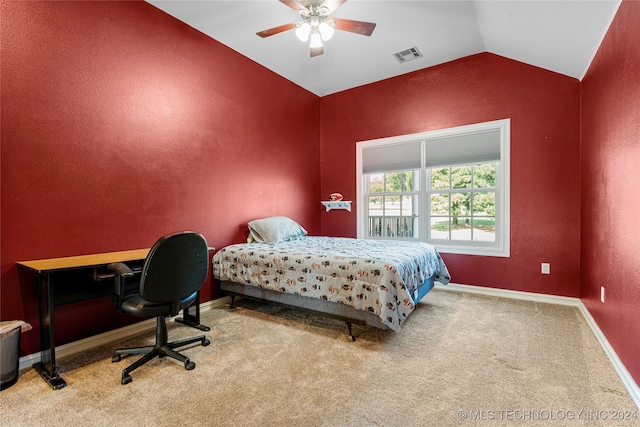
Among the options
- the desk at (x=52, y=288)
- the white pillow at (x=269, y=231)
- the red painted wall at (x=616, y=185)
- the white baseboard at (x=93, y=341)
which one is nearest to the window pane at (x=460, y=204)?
the red painted wall at (x=616, y=185)

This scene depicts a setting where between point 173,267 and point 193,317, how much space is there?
1221mm

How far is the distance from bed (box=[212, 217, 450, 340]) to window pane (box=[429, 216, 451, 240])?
908 millimetres

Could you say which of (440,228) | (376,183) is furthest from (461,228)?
(376,183)

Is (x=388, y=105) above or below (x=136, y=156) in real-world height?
above

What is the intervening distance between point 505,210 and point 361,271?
241cm

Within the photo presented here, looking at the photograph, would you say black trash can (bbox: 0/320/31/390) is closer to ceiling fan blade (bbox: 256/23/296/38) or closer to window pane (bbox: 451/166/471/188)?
ceiling fan blade (bbox: 256/23/296/38)

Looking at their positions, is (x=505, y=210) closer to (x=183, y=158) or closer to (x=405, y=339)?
(x=405, y=339)

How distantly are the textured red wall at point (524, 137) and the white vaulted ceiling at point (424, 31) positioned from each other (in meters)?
0.20

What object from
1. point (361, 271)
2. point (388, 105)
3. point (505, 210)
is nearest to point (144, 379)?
point (361, 271)

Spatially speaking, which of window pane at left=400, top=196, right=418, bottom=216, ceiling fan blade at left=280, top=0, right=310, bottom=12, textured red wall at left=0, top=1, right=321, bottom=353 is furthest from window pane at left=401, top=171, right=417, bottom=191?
ceiling fan blade at left=280, top=0, right=310, bottom=12

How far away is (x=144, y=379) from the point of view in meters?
1.93

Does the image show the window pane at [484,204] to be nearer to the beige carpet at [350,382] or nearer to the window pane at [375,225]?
the window pane at [375,225]

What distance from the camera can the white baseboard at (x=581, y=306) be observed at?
173 centimetres

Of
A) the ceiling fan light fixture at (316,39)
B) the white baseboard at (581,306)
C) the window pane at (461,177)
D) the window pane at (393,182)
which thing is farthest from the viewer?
the window pane at (393,182)
